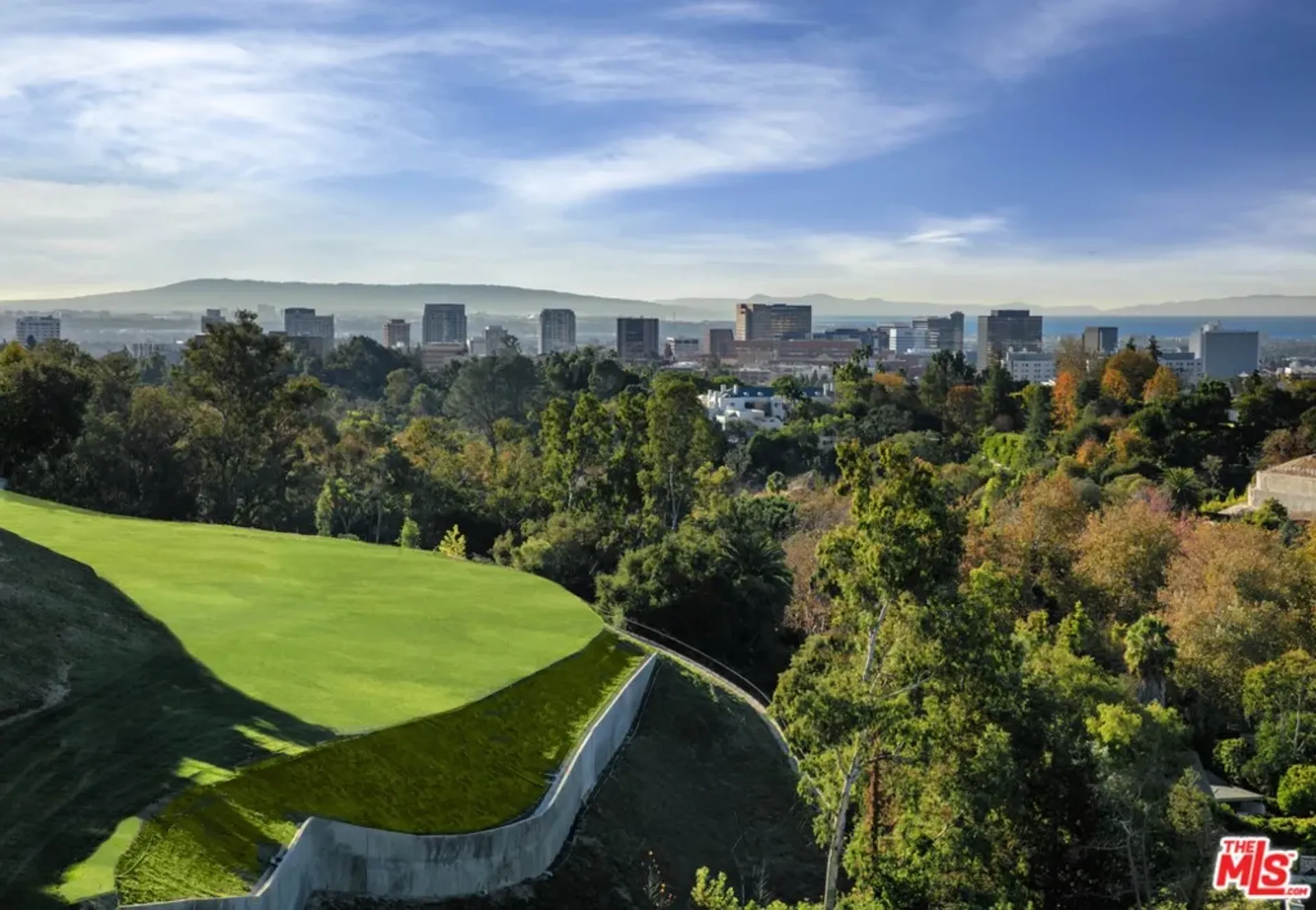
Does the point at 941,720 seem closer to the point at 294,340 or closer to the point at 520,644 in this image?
the point at 520,644

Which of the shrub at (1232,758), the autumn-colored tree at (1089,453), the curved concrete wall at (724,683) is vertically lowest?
the shrub at (1232,758)

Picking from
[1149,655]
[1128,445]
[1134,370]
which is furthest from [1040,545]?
[1134,370]

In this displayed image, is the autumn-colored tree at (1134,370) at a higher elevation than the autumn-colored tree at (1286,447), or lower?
Answer: higher

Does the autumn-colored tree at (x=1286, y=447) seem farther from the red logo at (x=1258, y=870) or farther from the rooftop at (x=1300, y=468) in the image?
the red logo at (x=1258, y=870)

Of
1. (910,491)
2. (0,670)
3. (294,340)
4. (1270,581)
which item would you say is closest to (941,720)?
(910,491)

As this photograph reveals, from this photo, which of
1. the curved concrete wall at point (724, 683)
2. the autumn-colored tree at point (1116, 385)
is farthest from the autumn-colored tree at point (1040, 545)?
the autumn-colored tree at point (1116, 385)

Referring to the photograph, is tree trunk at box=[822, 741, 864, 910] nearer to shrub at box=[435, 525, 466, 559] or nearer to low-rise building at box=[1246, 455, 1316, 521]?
shrub at box=[435, 525, 466, 559]

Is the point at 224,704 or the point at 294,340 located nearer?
the point at 224,704

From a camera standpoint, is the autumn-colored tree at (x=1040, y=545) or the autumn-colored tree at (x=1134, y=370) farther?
the autumn-colored tree at (x=1134, y=370)
